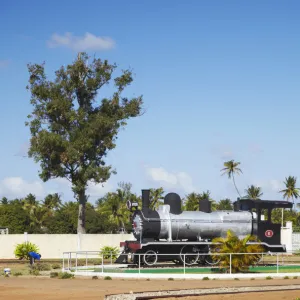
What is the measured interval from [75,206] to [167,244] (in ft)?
225

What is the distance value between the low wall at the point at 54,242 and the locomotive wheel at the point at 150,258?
18056 millimetres

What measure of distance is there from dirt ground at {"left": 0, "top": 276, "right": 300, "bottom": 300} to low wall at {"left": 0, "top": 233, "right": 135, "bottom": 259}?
18.4 metres

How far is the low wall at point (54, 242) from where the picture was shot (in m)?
49.7

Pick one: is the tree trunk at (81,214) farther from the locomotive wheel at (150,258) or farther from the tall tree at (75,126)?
the locomotive wheel at (150,258)

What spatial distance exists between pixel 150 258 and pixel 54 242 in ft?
61.6

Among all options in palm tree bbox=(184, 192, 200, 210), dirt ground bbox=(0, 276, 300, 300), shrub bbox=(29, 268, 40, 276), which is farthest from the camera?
palm tree bbox=(184, 192, 200, 210)

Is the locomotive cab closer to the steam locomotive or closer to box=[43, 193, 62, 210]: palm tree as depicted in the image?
the steam locomotive

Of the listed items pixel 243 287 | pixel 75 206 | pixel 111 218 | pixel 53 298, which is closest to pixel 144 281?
pixel 243 287

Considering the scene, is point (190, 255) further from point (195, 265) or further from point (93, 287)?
point (93, 287)

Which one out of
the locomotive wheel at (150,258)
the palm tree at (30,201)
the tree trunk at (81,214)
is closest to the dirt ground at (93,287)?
the locomotive wheel at (150,258)

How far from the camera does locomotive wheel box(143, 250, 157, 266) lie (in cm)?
3341

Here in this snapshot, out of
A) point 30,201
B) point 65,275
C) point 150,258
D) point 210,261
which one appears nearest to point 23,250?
point 150,258

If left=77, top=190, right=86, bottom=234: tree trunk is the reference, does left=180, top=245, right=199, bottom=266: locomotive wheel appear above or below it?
below

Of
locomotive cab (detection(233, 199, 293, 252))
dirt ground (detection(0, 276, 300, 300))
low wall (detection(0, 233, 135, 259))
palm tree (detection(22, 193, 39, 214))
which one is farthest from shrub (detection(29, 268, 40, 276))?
palm tree (detection(22, 193, 39, 214))
